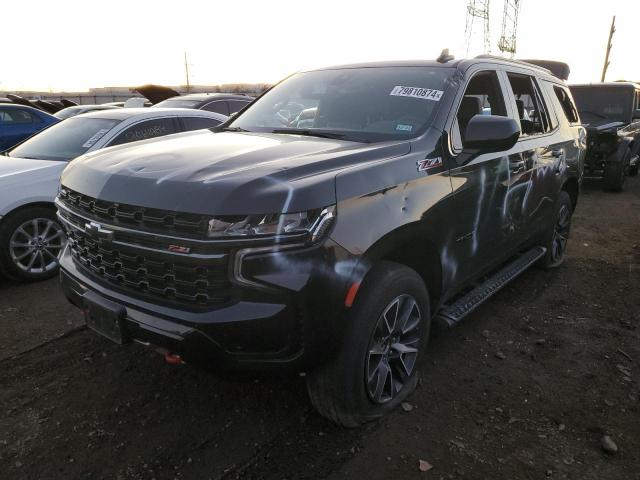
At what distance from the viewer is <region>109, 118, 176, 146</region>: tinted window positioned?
532 cm

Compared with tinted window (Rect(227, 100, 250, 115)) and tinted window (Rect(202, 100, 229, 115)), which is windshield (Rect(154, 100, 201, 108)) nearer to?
tinted window (Rect(202, 100, 229, 115))

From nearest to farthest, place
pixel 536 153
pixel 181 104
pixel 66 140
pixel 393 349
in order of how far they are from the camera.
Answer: pixel 393 349 → pixel 536 153 → pixel 66 140 → pixel 181 104

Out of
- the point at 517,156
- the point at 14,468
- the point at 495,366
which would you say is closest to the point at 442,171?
the point at 517,156

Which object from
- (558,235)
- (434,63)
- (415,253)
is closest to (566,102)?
(558,235)

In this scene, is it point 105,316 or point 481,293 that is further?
point 481,293

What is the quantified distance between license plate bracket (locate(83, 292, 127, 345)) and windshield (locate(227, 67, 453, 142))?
1.56 metres

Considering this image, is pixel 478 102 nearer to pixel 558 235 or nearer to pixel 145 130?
pixel 558 235

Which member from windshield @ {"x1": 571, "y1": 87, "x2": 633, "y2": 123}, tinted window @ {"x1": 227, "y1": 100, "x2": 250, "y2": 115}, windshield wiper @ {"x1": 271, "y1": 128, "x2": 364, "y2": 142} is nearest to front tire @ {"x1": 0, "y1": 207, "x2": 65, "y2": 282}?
windshield wiper @ {"x1": 271, "y1": 128, "x2": 364, "y2": 142}

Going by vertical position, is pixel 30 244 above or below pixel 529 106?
below

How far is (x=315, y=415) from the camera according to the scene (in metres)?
2.84

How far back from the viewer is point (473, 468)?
245 cm

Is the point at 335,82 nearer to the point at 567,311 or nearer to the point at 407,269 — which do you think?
the point at 407,269

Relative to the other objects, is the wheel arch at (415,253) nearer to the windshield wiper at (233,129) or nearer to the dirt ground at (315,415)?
the dirt ground at (315,415)

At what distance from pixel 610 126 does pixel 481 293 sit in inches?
314
